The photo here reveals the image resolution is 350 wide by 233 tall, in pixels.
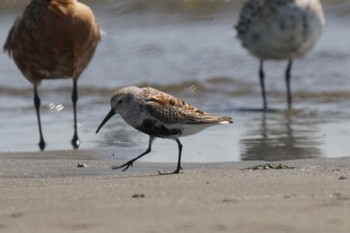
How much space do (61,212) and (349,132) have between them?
185 inches

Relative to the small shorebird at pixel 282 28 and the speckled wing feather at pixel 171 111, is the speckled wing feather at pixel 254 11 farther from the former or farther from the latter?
the speckled wing feather at pixel 171 111

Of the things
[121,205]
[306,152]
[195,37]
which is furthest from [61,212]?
[195,37]

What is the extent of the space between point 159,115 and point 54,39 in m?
3.33

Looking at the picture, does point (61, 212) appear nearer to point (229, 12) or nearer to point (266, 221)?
point (266, 221)

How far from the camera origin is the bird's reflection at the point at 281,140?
8695 millimetres

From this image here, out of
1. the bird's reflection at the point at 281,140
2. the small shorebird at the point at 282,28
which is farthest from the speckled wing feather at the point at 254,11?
the bird's reflection at the point at 281,140

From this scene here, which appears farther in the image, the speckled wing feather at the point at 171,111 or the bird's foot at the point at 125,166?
the bird's foot at the point at 125,166

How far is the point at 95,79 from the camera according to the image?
13.7m

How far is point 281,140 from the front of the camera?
30.8 feet

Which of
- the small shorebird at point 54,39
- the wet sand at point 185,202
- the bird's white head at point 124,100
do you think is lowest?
the small shorebird at point 54,39

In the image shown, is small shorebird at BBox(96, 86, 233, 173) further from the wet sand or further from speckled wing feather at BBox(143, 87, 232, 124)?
the wet sand

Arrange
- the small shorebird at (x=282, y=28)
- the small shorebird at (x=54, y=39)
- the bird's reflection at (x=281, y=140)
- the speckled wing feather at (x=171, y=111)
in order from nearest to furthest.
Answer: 1. the speckled wing feather at (x=171, y=111)
2. the bird's reflection at (x=281, y=140)
3. the small shorebird at (x=54, y=39)
4. the small shorebird at (x=282, y=28)

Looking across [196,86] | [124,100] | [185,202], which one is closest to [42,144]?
[124,100]

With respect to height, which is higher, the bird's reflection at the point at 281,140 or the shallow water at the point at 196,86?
the bird's reflection at the point at 281,140
